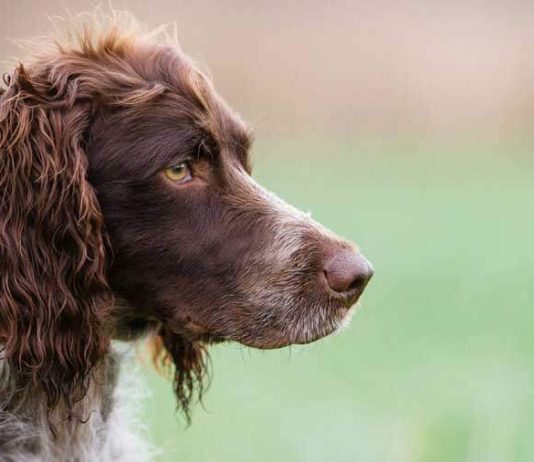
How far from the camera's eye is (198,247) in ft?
13.2

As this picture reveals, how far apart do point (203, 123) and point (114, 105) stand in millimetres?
309

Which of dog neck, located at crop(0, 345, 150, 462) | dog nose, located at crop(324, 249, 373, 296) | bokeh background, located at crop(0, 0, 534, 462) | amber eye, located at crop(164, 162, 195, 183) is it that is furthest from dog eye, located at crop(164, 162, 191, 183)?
bokeh background, located at crop(0, 0, 534, 462)

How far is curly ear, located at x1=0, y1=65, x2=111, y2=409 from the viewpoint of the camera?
12.7 ft

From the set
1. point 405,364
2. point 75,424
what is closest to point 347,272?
point 75,424

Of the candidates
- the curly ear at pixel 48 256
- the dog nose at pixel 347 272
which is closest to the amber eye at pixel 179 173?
the curly ear at pixel 48 256

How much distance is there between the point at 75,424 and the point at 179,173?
0.98 m

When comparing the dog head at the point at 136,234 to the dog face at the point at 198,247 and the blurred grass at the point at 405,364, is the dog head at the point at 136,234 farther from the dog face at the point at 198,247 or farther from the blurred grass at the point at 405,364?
the blurred grass at the point at 405,364

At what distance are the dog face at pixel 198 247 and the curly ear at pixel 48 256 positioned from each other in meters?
0.12

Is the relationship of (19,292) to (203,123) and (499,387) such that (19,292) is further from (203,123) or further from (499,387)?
(499,387)

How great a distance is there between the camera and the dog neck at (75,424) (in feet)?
13.4

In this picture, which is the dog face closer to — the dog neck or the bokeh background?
the dog neck

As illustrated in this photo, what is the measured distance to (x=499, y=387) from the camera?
602cm

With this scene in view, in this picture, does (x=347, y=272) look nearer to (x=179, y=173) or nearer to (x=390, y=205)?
(x=179, y=173)

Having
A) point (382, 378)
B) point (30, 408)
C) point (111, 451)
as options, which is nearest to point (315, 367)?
point (382, 378)
